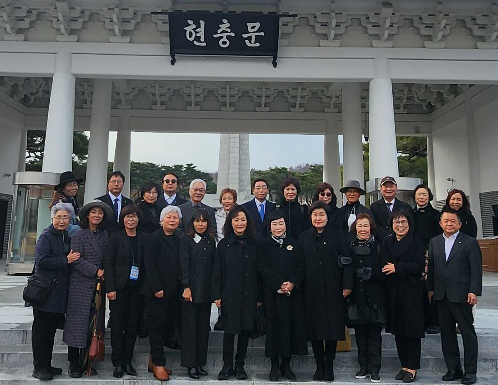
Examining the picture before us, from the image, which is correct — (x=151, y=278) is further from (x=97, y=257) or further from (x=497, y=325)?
(x=497, y=325)

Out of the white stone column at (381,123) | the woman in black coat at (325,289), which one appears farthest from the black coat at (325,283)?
the white stone column at (381,123)

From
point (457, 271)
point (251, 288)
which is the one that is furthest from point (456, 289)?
point (251, 288)

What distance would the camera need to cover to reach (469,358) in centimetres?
361

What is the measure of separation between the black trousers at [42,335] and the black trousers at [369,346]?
8.72 ft

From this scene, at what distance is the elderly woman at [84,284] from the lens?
11.5ft

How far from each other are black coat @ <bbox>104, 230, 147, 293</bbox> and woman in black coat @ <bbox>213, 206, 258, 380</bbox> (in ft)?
2.20

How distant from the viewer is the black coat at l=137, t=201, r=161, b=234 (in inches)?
163

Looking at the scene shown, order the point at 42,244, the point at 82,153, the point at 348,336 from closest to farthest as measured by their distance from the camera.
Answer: the point at 42,244, the point at 348,336, the point at 82,153

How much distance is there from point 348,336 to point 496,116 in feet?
31.3

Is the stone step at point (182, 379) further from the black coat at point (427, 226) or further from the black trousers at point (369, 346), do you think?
the black coat at point (427, 226)

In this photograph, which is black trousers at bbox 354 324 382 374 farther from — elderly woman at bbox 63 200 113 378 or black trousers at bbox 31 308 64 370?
black trousers at bbox 31 308 64 370

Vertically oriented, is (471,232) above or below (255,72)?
below

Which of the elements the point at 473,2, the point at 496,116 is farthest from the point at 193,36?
the point at 496,116

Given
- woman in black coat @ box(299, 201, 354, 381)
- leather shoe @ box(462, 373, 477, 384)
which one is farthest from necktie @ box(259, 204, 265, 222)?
leather shoe @ box(462, 373, 477, 384)
